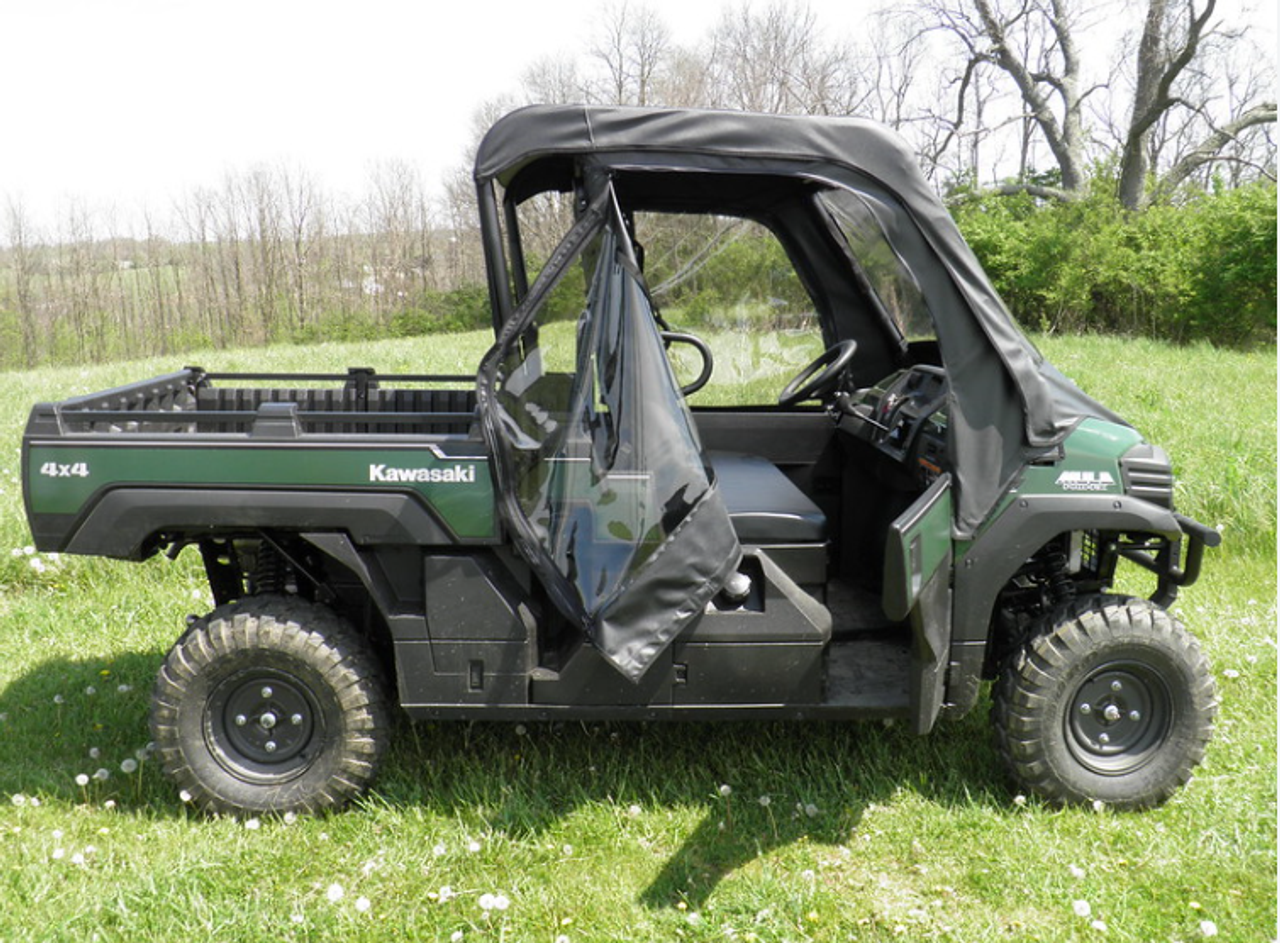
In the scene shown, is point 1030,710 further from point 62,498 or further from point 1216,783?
point 62,498

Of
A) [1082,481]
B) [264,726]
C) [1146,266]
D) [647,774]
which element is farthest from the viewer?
[1146,266]

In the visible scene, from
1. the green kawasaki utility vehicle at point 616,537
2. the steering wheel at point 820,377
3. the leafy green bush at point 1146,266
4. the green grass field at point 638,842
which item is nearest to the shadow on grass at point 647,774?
the green grass field at point 638,842

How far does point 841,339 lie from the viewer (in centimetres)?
443

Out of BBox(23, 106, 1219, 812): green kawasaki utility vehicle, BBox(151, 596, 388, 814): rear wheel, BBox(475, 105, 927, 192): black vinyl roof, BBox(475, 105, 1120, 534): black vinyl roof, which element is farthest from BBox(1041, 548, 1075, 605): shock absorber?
BBox(151, 596, 388, 814): rear wheel

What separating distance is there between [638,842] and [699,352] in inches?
75.4

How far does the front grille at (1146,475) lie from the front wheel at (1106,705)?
1.21ft

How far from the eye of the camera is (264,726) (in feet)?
11.5

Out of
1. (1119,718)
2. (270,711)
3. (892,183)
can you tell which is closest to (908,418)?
(892,183)

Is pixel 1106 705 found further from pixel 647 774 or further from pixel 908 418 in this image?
pixel 647 774

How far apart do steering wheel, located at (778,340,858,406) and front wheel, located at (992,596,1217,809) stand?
1304 mm

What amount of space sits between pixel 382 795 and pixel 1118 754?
7.90ft

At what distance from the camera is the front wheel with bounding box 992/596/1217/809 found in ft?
11.3

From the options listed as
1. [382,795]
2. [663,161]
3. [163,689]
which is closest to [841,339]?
[663,161]

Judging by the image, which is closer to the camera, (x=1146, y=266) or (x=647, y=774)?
(x=647, y=774)
